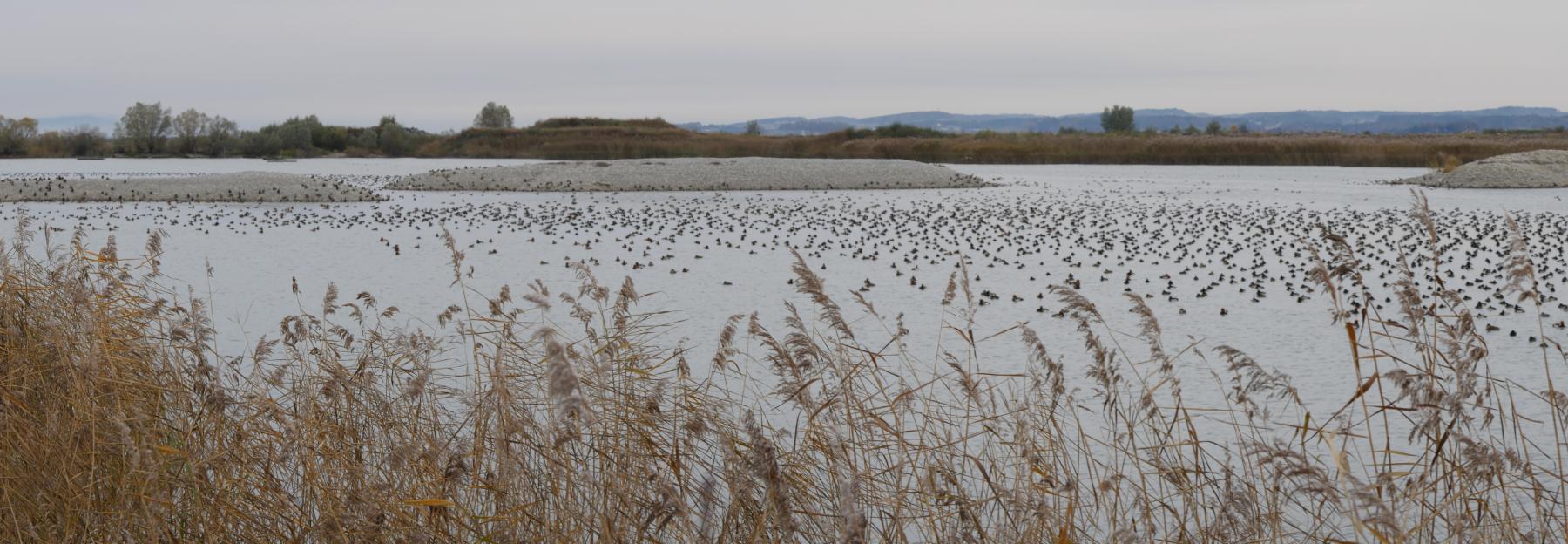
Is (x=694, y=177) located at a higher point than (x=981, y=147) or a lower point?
lower

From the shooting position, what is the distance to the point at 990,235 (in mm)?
15070

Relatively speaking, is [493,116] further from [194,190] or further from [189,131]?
[194,190]

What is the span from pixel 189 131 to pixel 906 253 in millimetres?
51765

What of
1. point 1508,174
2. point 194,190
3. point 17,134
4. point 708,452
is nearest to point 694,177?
point 194,190

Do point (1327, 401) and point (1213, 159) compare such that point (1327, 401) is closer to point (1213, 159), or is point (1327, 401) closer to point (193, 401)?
point (193, 401)

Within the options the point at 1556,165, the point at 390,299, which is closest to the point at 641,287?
the point at 390,299

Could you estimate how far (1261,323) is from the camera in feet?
27.2

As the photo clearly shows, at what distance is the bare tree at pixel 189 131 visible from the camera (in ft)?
170

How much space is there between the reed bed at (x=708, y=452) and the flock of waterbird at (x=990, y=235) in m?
1.70

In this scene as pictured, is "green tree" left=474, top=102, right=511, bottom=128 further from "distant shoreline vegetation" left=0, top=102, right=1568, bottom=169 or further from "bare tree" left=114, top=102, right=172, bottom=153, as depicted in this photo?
"bare tree" left=114, top=102, right=172, bottom=153

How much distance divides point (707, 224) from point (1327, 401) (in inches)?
462

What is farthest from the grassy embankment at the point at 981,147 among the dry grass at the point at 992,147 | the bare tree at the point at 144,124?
the bare tree at the point at 144,124

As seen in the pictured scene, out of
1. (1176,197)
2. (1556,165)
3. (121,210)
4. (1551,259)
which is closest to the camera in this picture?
(1551,259)

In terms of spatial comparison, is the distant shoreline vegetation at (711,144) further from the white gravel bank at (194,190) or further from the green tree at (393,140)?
the white gravel bank at (194,190)
